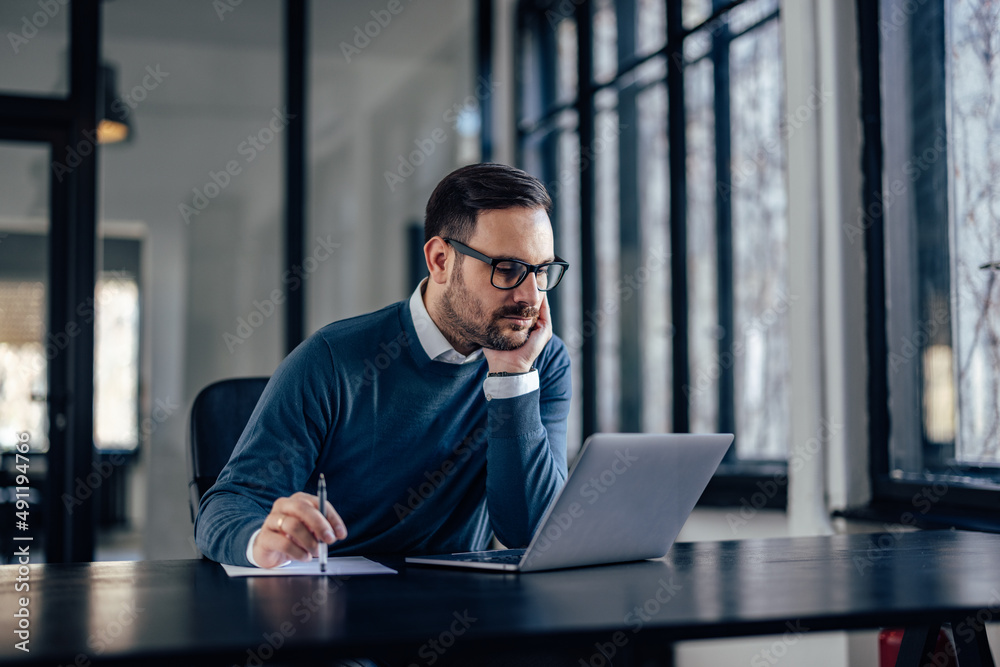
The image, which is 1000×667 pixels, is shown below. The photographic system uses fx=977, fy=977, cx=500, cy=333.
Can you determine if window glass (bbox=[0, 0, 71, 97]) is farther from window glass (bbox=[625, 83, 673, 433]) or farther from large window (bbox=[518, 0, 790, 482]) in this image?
window glass (bbox=[625, 83, 673, 433])

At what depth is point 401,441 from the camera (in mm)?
1666

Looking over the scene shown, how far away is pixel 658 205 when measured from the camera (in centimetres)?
375

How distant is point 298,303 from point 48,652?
12.1 ft

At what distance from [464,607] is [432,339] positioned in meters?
0.77

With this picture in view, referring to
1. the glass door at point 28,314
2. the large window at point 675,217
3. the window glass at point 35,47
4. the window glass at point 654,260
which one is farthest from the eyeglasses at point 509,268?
the window glass at point 35,47

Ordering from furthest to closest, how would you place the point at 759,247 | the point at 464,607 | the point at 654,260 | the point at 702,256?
the point at 654,260 < the point at 702,256 < the point at 759,247 < the point at 464,607

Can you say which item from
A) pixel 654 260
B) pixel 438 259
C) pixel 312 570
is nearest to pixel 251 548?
pixel 312 570

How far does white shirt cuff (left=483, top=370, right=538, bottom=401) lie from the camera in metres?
→ 1.63

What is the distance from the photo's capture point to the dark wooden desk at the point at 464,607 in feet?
2.78

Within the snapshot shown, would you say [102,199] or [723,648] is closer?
[723,648]

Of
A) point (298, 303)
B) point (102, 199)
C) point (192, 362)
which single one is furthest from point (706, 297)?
point (102, 199)

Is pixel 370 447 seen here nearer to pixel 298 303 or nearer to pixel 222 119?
pixel 298 303

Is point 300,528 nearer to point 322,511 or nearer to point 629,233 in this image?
point 322,511

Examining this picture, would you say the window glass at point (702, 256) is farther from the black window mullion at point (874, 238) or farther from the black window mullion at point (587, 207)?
the black window mullion at point (874, 238)
